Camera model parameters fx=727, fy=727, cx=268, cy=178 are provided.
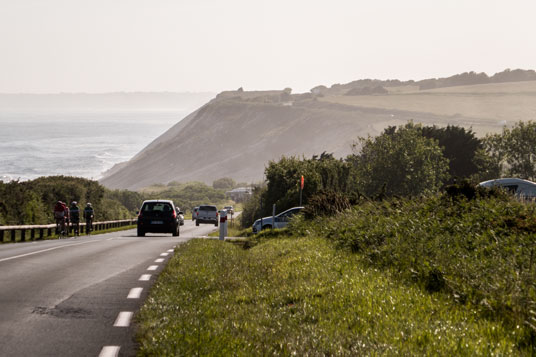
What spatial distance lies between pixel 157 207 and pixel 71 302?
24.2m

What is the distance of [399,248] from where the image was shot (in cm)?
1331

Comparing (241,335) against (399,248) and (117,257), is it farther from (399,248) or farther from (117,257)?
(117,257)

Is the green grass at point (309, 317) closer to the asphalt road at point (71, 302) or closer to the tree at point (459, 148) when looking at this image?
the asphalt road at point (71, 302)

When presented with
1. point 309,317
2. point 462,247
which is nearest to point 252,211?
point 462,247

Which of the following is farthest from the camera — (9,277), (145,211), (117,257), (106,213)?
(106,213)

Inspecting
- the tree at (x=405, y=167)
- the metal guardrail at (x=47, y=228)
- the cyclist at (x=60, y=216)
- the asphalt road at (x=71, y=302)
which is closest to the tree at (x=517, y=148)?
the tree at (x=405, y=167)

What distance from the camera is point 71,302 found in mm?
10211

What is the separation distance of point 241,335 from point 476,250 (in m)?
6.10

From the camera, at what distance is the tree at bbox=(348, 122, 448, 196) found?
82.5 meters

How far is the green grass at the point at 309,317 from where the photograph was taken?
21.3ft

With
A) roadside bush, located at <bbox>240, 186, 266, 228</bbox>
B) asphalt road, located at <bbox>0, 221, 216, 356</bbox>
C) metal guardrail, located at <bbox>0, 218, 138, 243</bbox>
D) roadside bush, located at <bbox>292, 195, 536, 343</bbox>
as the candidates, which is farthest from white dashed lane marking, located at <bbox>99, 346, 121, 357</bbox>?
roadside bush, located at <bbox>240, 186, 266, 228</bbox>

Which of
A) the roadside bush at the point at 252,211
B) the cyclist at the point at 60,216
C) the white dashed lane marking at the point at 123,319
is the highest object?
the white dashed lane marking at the point at 123,319

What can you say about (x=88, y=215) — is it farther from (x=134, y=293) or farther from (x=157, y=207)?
(x=134, y=293)

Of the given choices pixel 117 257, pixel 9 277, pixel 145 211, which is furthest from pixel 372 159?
pixel 9 277
